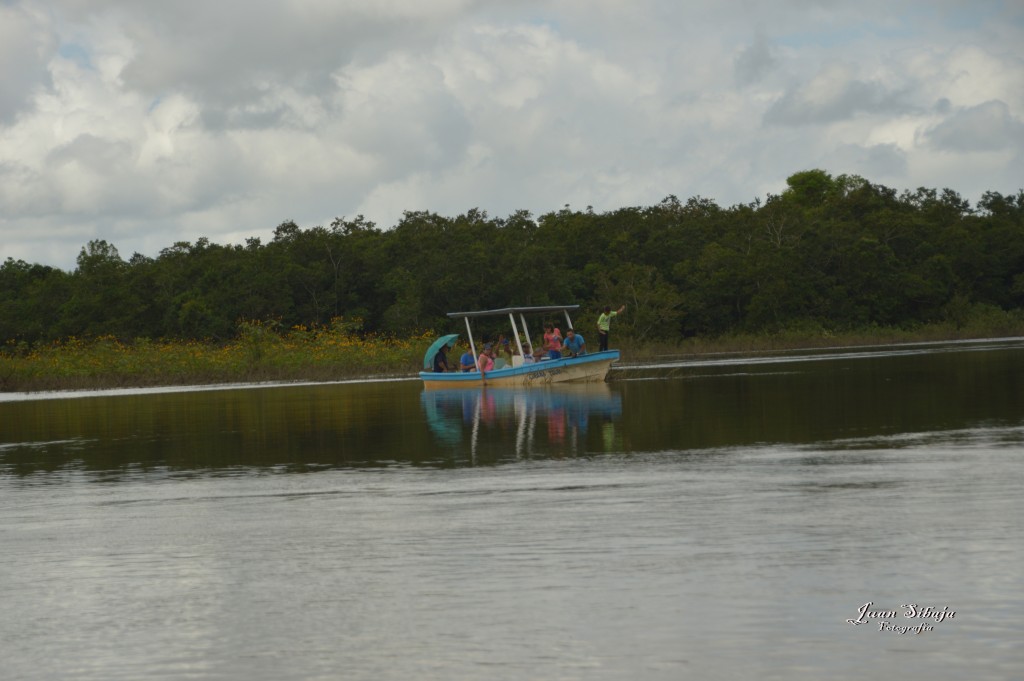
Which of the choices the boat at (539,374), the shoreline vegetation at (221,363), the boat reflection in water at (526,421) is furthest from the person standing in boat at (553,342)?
the shoreline vegetation at (221,363)

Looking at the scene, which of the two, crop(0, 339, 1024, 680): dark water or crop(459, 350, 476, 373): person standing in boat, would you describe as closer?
crop(0, 339, 1024, 680): dark water

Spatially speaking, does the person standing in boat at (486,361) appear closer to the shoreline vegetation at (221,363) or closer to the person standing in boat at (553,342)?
the person standing in boat at (553,342)

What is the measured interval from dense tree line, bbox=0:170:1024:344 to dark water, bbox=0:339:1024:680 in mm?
51973

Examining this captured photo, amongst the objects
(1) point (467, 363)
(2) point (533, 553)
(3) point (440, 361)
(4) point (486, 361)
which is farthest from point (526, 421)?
(3) point (440, 361)

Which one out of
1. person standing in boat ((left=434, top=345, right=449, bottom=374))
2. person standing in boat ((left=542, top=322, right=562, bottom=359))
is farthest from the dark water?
person standing in boat ((left=434, top=345, right=449, bottom=374))

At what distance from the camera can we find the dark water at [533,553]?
277 inches

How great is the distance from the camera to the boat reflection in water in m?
17.9

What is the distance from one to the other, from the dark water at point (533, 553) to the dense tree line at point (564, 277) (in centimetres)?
5197

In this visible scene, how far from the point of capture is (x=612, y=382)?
120 feet

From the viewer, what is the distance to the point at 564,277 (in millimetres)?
75938

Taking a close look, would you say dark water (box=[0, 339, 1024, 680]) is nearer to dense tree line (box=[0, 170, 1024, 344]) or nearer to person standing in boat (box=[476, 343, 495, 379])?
person standing in boat (box=[476, 343, 495, 379])

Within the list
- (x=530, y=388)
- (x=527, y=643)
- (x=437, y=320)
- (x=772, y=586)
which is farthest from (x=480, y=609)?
(x=437, y=320)

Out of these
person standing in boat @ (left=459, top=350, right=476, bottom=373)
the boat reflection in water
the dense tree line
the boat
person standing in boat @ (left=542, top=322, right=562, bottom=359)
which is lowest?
the boat reflection in water

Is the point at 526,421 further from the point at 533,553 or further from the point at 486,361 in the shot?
the point at 486,361
